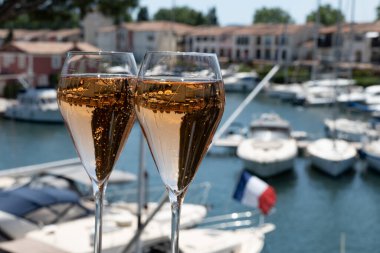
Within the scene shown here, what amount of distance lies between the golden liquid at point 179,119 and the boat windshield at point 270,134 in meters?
19.0

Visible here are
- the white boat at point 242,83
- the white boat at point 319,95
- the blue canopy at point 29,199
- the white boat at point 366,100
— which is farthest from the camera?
the white boat at point 242,83

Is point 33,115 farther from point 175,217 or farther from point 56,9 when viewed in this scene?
point 175,217

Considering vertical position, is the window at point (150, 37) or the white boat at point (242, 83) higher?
the window at point (150, 37)

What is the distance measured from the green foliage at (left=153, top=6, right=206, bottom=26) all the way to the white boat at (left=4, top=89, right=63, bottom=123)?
39303 millimetres

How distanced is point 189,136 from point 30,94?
2703 centimetres

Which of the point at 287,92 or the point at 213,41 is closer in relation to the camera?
the point at 287,92

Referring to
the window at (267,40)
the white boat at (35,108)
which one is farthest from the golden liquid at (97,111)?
the window at (267,40)

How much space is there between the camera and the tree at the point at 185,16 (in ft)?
225

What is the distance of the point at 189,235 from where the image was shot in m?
6.90

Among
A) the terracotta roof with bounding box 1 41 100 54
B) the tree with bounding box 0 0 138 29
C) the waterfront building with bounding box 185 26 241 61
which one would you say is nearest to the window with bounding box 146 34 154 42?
the waterfront building with bounding box 185 26 241 61

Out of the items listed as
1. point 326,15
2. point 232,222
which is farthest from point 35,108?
point 326,15

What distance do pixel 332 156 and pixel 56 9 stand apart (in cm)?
1100

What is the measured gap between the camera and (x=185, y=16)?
7156 cm

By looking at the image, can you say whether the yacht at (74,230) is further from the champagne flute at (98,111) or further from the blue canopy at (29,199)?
the champagne flute at (98,111)
